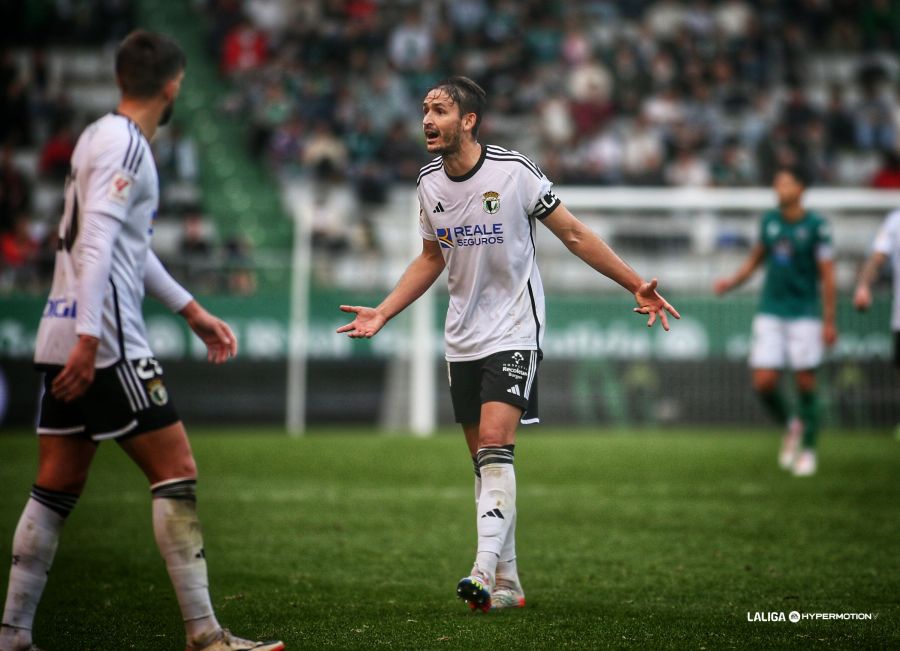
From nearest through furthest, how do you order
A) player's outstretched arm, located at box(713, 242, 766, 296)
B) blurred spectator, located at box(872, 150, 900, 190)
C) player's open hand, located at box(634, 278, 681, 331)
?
1. player's open hand, located at box(634, 278, 681, 331)
2. player's outstretched arm, located at box(713, 242, 766, 296)
3. blurred spectator, located at box(872, 150, 900, 190)

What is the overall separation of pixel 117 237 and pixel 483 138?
18166 mm

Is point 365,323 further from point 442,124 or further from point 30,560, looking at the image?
point 30,560

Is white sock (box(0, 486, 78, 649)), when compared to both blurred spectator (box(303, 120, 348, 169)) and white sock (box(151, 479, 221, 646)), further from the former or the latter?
blurred spectator (box(303, 120, 348, 169))

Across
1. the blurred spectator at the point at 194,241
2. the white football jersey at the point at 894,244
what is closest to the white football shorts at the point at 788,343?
the white football jersey at the point at 894,244

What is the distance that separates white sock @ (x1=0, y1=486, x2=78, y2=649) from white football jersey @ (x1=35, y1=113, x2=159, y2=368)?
0.59 meters

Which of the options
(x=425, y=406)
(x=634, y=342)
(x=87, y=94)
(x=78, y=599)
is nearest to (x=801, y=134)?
(x=634, y=342)

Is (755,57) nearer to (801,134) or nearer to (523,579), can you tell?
(801,134)

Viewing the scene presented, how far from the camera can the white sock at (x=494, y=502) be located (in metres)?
5.72

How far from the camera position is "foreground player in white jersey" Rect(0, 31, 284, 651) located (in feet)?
15.0

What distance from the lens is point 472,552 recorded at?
7.69 metres

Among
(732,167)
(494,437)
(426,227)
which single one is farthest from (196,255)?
(494,437)

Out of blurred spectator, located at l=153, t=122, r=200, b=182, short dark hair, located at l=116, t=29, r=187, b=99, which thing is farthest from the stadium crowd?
short dark hair, located at l=116, t=29, r=187, b=99

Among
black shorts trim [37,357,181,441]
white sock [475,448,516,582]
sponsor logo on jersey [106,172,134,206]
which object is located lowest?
white sock [475,448,516,582]

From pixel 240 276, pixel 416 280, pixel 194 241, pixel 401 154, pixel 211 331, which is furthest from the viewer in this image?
pixel 401 154
